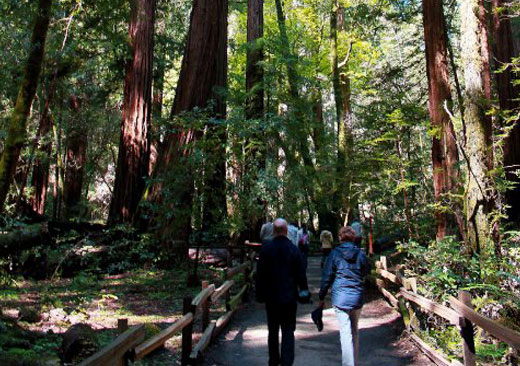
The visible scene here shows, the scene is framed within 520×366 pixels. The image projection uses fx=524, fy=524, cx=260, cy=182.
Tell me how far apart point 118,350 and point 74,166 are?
21.5 m

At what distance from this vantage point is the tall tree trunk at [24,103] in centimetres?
918

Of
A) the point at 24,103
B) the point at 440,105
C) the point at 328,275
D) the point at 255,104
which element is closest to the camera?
the point at 328,275

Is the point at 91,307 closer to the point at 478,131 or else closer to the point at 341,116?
the point at 478,131

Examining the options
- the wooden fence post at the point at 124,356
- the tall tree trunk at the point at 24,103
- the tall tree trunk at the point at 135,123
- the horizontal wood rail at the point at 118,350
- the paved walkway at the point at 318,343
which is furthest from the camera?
the tall tree trunk at the point at 135,123

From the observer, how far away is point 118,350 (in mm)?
3914

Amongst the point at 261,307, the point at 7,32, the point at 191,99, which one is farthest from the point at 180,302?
the point at 7,32

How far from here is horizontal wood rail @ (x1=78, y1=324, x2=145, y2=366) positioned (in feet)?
11.1

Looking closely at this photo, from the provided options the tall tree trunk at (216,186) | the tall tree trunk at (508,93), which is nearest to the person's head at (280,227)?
the tall tree trunk at (216,186)

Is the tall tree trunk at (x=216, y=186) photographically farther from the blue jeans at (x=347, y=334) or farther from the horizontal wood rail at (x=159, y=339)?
the blue jeans at (x=347, y=334)

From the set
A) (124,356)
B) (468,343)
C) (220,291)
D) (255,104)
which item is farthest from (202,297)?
(255,104)

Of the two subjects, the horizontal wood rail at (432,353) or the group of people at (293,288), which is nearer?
the group of people at (293,288)

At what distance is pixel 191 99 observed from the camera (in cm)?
1541

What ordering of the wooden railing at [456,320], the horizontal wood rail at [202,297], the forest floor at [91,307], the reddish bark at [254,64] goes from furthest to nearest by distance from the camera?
the reddish bark at [254,64]
the horizontal wood rail at [202,297]
the forest floor at [91,307]
the wooden railing at [456,320]

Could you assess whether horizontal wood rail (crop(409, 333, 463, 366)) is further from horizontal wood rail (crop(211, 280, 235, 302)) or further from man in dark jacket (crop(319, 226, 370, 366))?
horizontal wood rail (crop(211, 280, 235, 302))
